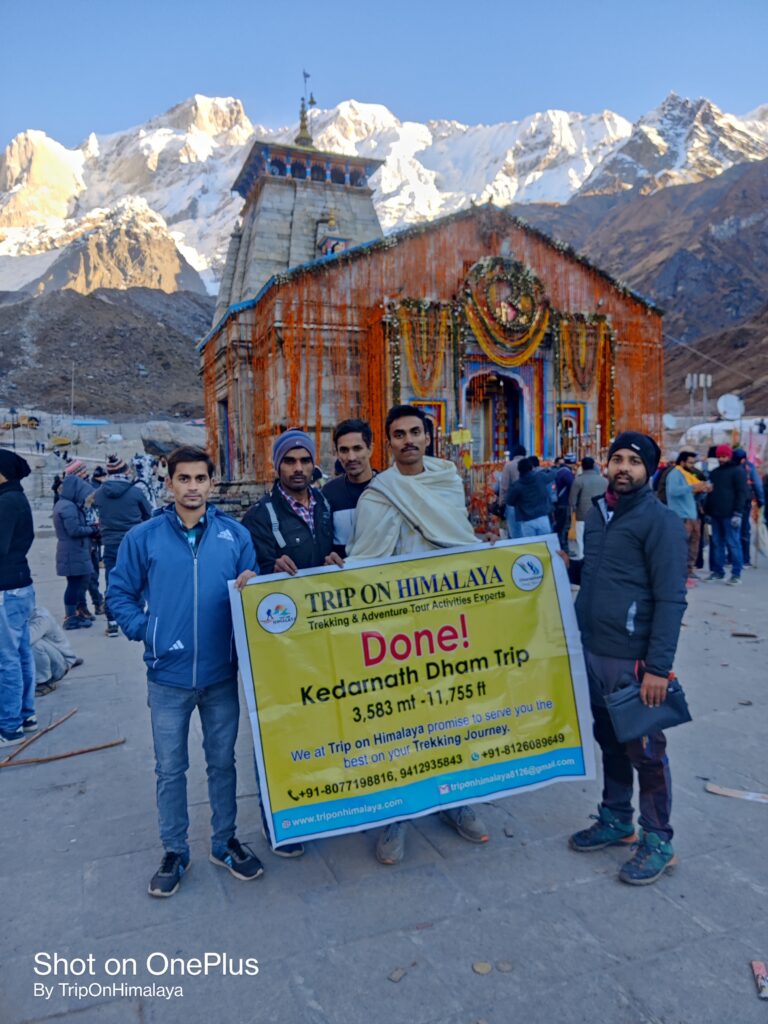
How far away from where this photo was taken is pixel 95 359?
→ 62281 millimetres

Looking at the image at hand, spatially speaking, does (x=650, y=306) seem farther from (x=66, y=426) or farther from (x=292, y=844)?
(x=66, y=426)

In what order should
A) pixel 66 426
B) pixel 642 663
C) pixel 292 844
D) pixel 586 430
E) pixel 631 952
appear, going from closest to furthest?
pixel 631 952 < pixel 642 663 < pixel 292 844 < pixel 586 430 < pixel 66 426

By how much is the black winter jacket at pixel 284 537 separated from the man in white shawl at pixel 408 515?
192mm

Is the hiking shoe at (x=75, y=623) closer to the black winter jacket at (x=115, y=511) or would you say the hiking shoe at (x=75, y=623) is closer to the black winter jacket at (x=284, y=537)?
the black winter jacket at (x=115, y=511)

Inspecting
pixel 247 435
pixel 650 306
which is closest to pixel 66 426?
pixel 247 435

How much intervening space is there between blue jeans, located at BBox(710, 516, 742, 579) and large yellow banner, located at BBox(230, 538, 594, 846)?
288 inches

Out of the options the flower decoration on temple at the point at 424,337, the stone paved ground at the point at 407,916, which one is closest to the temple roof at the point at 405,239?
the flower decoration on temple at the point at 424,337

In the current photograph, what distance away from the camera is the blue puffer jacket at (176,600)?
2996mm

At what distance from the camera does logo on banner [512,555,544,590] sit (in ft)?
11.1

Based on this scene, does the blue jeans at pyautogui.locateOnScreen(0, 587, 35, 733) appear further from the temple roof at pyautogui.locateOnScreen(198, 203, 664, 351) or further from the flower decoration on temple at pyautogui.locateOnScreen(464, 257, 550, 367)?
the flower decoration on temple at pyautogui.locateOnScreen(464, 257, 550, 367)

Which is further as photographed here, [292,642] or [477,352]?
[477,352]

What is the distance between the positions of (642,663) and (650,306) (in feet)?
56.6

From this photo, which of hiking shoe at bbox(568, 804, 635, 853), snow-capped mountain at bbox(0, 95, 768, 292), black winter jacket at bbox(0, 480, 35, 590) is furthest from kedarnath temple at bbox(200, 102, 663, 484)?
snow-capped mountain at bbox(0, 95, 768, 292)

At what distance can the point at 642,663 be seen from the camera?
2.99m
